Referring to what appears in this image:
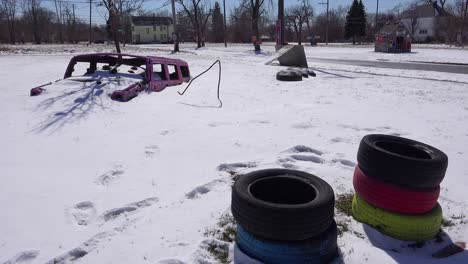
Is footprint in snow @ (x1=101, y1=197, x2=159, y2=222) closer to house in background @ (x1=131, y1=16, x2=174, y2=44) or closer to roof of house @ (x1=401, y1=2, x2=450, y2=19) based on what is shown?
roof of house @ (x1=401, y1=2, x2=450, y2=19)

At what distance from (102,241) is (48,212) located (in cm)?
84

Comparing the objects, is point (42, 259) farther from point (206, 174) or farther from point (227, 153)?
point (227, 153)

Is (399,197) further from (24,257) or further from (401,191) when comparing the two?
(24,257)

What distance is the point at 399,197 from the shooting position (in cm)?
308

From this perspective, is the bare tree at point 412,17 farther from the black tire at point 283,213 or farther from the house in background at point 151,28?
the black tire at point 283,213

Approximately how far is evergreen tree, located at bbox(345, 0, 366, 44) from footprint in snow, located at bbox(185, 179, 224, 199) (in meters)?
65.6

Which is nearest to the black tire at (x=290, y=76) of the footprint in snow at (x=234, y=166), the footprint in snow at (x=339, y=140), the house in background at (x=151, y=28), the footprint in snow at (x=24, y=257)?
the footprint in snow at (x=339, y=140)

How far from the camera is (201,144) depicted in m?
5.66

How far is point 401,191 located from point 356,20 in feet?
222

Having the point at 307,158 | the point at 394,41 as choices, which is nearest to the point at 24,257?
the point at 307,158

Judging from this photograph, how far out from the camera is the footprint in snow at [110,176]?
4.25 metres

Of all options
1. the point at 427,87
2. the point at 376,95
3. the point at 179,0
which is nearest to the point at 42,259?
the point at 376,95

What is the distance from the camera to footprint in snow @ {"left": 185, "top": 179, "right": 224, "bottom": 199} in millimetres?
3965

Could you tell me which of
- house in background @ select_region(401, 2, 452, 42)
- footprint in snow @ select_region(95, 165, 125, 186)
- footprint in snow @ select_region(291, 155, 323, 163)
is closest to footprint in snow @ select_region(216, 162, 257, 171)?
footprint in snow @ select_region(291, 155, 323, 163)
